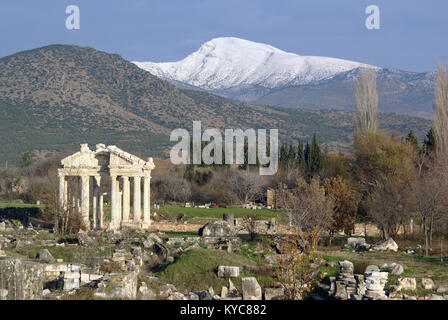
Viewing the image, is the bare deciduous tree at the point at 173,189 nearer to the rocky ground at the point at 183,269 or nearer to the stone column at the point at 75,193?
the stone column at the point at 75,193

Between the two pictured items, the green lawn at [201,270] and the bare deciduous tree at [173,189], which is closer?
the green lawn at [201,270]

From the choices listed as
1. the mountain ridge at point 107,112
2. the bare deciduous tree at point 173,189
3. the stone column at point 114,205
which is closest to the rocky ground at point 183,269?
the stone column at point 114,205

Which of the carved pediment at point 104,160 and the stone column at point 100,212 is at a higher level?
the carved pediment at point 104,160

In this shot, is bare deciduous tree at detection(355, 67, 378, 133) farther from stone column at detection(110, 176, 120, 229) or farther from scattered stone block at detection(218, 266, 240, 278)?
scattered stone block at detection(218, 266, 240, 278)

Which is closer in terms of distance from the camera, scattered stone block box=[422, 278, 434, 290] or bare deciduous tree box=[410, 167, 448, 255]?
scattered stone block box=[422, 278, 434, 290]

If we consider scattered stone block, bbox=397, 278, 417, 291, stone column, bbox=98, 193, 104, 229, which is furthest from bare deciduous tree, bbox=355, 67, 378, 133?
scattered stone block, bbox=397, 278, 417, 291

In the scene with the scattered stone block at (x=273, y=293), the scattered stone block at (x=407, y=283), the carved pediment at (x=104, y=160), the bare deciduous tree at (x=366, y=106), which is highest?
the bare deciduous tree at (x=366, y=106)

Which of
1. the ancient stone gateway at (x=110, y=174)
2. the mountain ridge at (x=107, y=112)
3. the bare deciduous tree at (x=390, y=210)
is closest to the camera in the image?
the bare deciduous tree at (x=390, y=210)

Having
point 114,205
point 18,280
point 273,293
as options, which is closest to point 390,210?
point 114,205

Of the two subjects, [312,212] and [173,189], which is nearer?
[312,212]

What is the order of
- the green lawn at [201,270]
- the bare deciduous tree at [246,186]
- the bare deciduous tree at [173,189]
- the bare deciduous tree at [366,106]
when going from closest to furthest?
the green lawn at [201,270], the bare deciduous tree at [173,189], the bare deciduous tree at [246,186], the bare deciduous tree at [366,106]

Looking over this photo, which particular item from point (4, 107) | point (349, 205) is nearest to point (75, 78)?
point (4, 107)

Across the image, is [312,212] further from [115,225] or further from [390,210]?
[115,225]

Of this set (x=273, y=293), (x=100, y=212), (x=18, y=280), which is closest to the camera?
(x=18, y=280)
